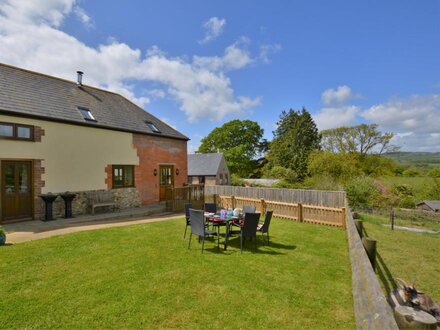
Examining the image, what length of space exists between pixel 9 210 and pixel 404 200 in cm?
2833

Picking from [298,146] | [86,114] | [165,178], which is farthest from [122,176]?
[298,146]

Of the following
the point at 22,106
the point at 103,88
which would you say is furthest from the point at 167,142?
the point at 22,106

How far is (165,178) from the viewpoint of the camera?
53.2ft

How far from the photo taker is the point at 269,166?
45.1 metres

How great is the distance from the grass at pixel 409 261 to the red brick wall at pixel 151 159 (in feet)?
39.2

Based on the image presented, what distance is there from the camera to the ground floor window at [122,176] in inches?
528

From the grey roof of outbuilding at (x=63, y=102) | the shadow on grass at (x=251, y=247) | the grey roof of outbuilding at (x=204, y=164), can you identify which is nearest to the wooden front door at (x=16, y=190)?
the grey roof of outbuilding at (x=63, y=102)

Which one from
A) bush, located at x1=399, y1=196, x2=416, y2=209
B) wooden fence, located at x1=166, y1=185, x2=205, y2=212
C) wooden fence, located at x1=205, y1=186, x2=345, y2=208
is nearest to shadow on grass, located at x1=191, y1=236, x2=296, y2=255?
wooden fence, located at x1=205, y1=186, x2=345, y2=208

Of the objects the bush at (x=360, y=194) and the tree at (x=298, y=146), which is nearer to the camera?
the bush at (x=360, y=194)

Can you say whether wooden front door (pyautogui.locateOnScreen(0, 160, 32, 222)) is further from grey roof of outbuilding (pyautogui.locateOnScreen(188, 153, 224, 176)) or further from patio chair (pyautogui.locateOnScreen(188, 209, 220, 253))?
grey roof of outbuilding (pyautogui.locateOnScreen(188, 153, 224, 176))

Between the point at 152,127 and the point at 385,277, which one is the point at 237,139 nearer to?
the point at 152,127

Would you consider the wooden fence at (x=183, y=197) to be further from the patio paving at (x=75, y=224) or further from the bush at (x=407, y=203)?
the bush at (x=407, y=203)

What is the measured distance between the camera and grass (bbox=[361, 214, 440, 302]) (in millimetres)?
6445

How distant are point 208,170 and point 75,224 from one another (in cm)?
2583
